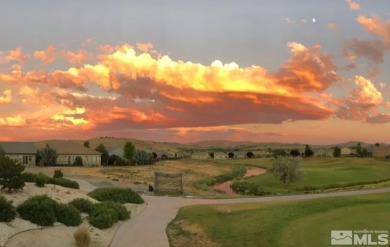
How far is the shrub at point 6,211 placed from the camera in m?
23.0

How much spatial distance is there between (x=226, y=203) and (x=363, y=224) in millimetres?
15068

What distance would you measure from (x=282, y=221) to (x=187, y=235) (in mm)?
6010

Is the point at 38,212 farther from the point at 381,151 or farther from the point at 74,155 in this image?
the point at 381,151

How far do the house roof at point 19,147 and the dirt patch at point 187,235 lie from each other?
69.3 m

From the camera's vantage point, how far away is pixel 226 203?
38.2m

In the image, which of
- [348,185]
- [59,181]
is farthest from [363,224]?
[348,185]

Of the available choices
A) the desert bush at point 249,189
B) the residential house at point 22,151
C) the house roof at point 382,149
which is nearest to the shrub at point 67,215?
the desert bush at point 249,189

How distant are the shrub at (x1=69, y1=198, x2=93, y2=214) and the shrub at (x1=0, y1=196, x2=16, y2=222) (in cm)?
559

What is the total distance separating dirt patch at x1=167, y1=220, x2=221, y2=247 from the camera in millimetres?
23767

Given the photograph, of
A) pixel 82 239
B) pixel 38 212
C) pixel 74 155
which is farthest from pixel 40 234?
pixel 74 155

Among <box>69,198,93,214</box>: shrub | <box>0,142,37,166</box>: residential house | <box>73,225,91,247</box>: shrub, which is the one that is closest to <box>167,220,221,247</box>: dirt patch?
<box>73,225,91,247</box>: shrub

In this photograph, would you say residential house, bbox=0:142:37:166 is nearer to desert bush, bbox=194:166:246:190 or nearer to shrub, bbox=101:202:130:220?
desert bush, bbox=194:166:246:190

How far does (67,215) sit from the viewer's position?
2595cm

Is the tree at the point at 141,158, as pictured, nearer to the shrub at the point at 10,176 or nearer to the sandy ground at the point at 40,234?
the shrub at the point at 10,176
